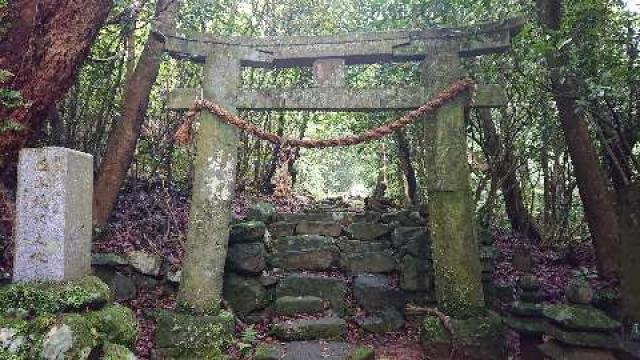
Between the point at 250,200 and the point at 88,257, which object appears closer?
the point at 88,257

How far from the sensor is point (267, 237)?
6.74 metres

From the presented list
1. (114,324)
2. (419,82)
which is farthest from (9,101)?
(419,82)

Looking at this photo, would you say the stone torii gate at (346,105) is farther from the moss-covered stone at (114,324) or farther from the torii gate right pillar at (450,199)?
the moss-covered stone at (114,324)

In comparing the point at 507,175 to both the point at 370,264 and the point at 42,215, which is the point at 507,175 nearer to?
the point at 370,264

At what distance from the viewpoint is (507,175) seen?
789 cm

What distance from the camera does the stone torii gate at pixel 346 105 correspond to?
16.8 ft

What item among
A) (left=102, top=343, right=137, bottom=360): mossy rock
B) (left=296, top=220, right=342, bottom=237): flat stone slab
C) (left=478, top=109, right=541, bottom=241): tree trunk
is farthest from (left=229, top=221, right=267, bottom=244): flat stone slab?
(left=478, top=109, right=541, bottom=241): tree trunk

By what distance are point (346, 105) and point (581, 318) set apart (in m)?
3.21

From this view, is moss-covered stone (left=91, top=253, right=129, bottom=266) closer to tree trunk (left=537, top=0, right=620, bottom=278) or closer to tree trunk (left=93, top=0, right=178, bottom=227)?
tree trunk (left=93, top=0, right=178, bottom=227)

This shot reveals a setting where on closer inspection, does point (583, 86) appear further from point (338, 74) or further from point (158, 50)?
point (158, 50)

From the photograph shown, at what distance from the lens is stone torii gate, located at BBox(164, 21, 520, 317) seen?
511cm

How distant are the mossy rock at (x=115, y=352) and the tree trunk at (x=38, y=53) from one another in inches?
80.4

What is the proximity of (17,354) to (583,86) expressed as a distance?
5615mm

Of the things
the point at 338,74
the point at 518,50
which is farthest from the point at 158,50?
the point at 518,50
